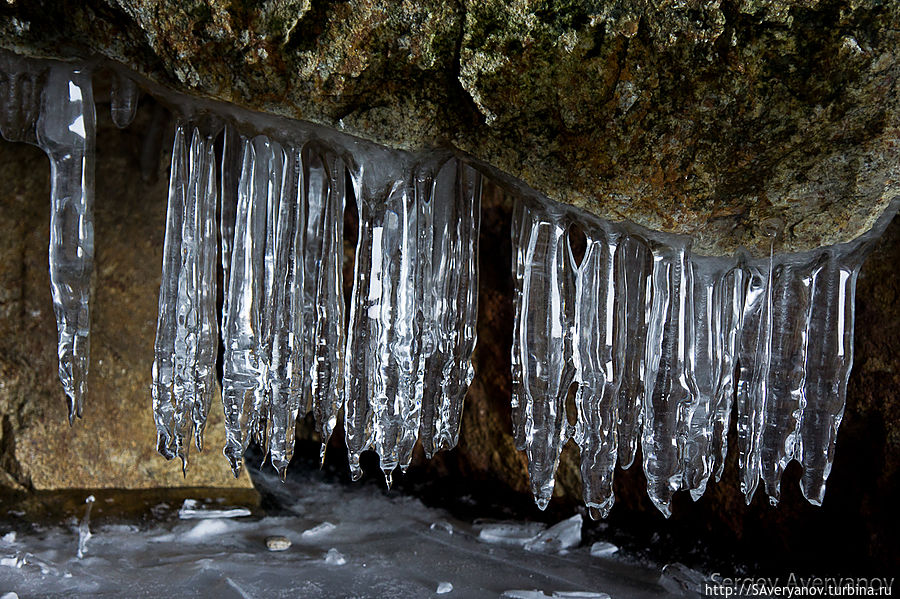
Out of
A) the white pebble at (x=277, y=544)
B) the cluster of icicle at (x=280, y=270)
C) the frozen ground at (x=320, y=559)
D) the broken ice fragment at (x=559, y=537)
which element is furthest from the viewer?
the broken ice fragment at (x=559, y=537)

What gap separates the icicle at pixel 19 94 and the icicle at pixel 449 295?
31.9 inches

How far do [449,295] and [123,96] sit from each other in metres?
0.80

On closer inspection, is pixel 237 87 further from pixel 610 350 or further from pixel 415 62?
pixel 610 350

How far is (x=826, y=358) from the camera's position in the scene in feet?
5.63

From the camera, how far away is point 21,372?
2.35m

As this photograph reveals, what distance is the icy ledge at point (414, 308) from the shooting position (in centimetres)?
168

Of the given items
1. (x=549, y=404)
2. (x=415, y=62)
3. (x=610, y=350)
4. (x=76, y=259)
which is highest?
(x=415, y=62)

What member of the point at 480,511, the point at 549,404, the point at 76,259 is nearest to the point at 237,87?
the point at 76,259

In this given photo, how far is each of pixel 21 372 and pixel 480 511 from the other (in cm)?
141

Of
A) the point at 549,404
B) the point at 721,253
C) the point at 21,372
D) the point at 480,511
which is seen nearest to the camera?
the point at 721,253

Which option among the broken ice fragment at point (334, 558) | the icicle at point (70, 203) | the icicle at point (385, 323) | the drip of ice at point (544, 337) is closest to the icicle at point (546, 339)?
the drip of ice at point (544, 337)

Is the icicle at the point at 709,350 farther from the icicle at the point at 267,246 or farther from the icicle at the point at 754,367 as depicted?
the icicle at the point at 267,246

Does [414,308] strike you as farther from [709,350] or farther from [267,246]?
[709,350]

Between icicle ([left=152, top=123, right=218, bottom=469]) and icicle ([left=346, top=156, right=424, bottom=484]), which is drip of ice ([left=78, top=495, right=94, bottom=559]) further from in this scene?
icicle ([left=346, top=156, right=424, bottom=484])
